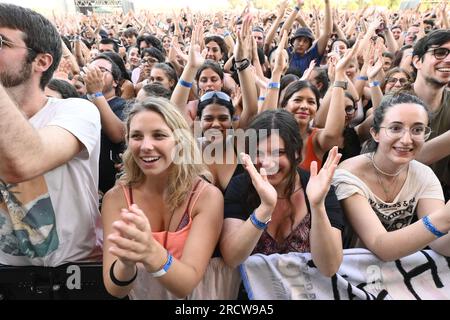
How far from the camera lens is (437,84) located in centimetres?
255

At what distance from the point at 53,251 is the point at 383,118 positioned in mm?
1606

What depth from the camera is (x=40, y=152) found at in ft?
3.77

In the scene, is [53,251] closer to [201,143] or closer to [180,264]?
[180,264]

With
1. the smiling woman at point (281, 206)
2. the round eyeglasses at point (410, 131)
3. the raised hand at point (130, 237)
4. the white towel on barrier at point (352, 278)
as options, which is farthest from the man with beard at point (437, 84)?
the raised hand at point (130, 237)

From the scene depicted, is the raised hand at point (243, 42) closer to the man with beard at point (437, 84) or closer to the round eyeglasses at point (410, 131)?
the man with beard at point (437, 84)

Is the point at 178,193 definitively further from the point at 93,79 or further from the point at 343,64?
the point at 343,64

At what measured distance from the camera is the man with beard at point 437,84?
246 centimetres

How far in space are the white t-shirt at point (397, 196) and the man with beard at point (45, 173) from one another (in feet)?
3.55

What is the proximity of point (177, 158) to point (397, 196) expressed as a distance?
1.03m

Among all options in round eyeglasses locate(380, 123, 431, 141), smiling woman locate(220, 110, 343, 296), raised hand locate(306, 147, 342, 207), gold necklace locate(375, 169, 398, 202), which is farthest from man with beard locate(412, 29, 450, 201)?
raised hand locate(306, 147, 342, 207)

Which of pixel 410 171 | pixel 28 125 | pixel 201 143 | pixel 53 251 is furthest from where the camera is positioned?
pixel 201 143

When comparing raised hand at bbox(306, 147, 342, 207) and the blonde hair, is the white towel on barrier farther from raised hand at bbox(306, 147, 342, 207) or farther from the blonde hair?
the blonde hair
